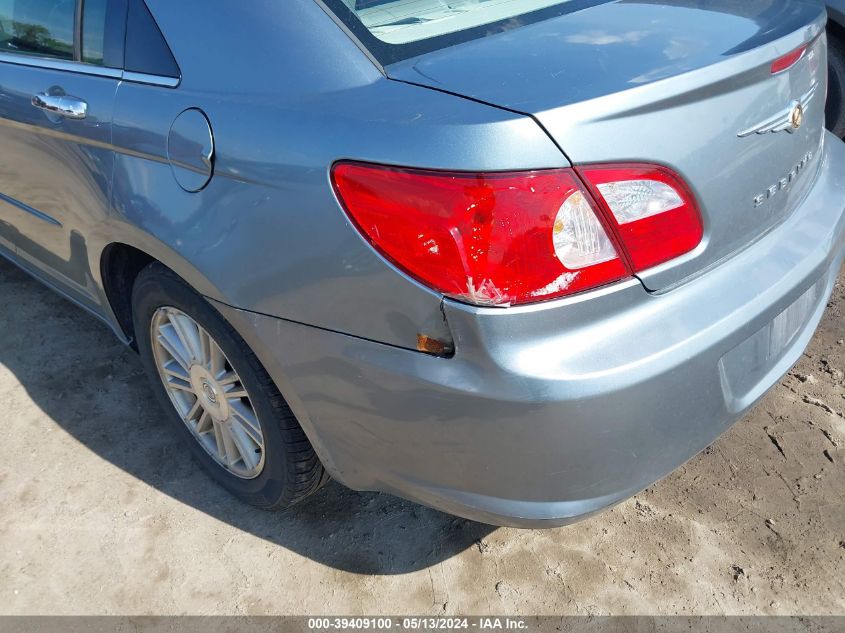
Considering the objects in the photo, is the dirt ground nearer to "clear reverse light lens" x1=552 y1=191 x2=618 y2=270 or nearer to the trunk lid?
the trunk lid

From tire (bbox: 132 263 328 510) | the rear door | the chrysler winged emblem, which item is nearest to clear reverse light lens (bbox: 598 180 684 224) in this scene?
the chrysler winged emblem

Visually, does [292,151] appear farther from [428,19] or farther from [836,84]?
[836,84]

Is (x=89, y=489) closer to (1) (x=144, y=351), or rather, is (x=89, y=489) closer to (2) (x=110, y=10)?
(1) (x=144, y=351)

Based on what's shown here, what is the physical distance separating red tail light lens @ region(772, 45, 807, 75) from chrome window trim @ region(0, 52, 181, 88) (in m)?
1.36

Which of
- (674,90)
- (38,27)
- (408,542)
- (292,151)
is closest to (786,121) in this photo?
(674,90)

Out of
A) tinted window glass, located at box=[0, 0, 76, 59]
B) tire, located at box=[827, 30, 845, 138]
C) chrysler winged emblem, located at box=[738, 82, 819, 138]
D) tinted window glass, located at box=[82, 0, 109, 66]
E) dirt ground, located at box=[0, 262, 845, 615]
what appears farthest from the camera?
tire, located at box=[827, 30, 845, 138]

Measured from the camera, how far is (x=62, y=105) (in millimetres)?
2133

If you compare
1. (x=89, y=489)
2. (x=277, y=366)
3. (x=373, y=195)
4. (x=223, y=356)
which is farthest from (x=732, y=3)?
(x=89, y=489)

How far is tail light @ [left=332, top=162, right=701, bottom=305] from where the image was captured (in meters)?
1.35

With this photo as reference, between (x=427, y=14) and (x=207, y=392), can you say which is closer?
(x=427, y=14)

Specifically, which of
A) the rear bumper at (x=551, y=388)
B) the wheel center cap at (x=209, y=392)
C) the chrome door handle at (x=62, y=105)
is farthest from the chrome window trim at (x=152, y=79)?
the wheel center cap at (x=209, y=392)

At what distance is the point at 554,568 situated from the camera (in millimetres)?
2047

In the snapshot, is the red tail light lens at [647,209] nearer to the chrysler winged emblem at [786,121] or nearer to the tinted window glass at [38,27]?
the chrysler winged emblem at [786,121]

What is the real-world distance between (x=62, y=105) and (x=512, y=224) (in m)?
1.48
